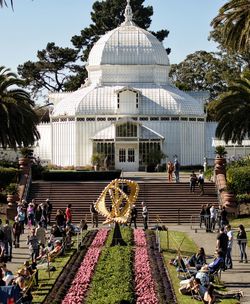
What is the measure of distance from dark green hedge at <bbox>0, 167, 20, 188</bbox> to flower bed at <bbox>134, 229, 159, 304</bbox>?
19448 mm

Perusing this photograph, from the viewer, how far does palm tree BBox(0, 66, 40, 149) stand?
5612 cm

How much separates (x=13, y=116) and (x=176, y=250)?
93.6 ft

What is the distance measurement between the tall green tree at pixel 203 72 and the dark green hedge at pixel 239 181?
45178mm

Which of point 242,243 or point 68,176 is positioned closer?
point 242,243

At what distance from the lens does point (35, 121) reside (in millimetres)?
60750

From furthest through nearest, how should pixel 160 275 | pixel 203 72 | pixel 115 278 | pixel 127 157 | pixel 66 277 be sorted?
1. pixel 203 72
2. pixel 127 157
3. pixel 160 275
4. pixel 66 277
5. pixel 115 278

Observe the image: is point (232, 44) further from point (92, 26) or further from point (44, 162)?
point (92, 26)

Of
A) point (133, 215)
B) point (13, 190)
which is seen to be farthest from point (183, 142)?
point (133, 215)

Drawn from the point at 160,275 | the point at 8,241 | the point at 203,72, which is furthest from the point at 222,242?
the point at 203,72

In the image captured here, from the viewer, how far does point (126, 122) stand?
223 ft

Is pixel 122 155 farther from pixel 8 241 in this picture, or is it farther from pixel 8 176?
pixel 8 241

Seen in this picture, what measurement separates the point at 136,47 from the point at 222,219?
4147 cm

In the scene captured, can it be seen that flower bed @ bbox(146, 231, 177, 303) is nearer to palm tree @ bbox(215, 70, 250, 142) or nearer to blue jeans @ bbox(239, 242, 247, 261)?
blue jeans @ bbox(239, 242, 247, 261)

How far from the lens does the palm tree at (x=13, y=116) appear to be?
56.1m
